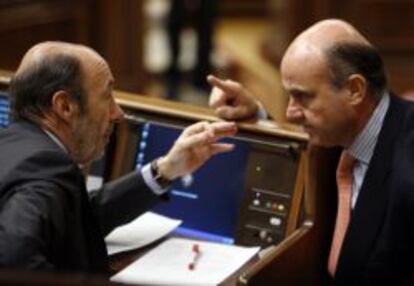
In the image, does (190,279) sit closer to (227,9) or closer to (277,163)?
(277,163)

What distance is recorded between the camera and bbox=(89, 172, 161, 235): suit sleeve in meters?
2.13

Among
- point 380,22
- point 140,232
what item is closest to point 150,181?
point 140,232

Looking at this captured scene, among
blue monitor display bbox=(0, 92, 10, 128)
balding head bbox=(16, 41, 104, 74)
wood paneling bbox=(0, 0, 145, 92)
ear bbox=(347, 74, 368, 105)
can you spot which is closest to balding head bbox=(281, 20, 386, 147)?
ear bbox=(347, 74, 368, 105)

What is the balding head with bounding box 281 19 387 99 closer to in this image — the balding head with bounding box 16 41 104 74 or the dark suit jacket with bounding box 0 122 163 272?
the balding head with bounding box 16 41 104 74

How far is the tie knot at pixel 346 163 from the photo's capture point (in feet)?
6.65

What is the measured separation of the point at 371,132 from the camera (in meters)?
1.98

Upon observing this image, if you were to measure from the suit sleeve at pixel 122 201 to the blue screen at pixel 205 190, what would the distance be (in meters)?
0.11

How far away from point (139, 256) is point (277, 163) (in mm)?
388

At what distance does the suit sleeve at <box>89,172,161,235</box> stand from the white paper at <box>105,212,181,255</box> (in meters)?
0.04

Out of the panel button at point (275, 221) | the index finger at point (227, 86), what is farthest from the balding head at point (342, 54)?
→ the panel button at point (275, 221)

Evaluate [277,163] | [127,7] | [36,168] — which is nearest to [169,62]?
[127,7]

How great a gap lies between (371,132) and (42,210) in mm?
764

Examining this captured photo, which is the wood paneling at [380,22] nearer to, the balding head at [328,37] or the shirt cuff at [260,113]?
the shirt cuff at [260,113]

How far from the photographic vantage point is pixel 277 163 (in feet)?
6.95
